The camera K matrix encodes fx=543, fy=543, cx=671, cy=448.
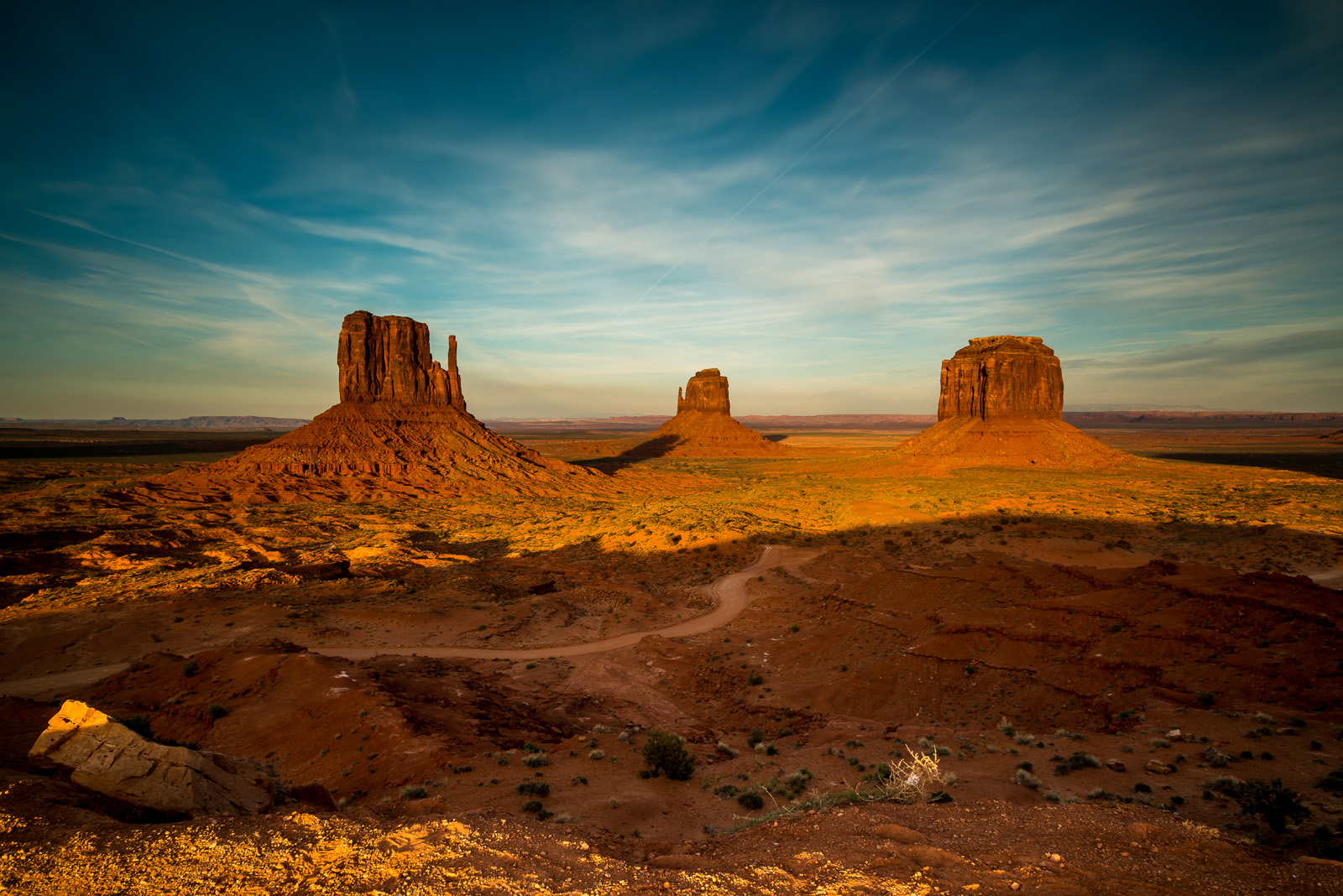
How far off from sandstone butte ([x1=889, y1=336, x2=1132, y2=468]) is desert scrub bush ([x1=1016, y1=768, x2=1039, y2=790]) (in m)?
72.8

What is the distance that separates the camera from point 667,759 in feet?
40.9

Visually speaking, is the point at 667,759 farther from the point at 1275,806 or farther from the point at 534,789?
the point at 1275,806

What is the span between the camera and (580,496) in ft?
220

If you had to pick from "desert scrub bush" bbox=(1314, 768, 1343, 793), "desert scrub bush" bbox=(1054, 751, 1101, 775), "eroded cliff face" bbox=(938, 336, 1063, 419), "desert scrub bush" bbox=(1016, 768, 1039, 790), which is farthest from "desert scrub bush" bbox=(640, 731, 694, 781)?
"eroded cliff face" bbox=(938, 336, 1063, 419)

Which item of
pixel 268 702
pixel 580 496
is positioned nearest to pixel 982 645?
pixel 268 702

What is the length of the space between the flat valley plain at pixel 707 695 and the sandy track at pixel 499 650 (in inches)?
7.5

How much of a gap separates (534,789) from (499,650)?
40.5 ft

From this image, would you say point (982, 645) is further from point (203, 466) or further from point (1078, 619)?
point (203, 466)

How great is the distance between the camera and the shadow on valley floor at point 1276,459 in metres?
80.3

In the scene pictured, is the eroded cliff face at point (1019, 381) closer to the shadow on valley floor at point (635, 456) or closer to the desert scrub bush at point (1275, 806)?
the shadow on valley floor at point (635, 456)

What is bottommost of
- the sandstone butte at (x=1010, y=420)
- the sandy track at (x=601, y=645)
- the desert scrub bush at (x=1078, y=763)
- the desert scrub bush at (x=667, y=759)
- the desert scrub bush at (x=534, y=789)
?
the sandy track at (x=601, y=645)

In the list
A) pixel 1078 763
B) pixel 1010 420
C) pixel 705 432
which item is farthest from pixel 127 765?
pixel 705 432

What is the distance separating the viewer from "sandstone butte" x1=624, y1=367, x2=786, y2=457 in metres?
132

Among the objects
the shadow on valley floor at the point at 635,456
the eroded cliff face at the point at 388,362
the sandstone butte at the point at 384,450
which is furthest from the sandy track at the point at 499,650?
the shadow on valley floor at the point at 635,456
